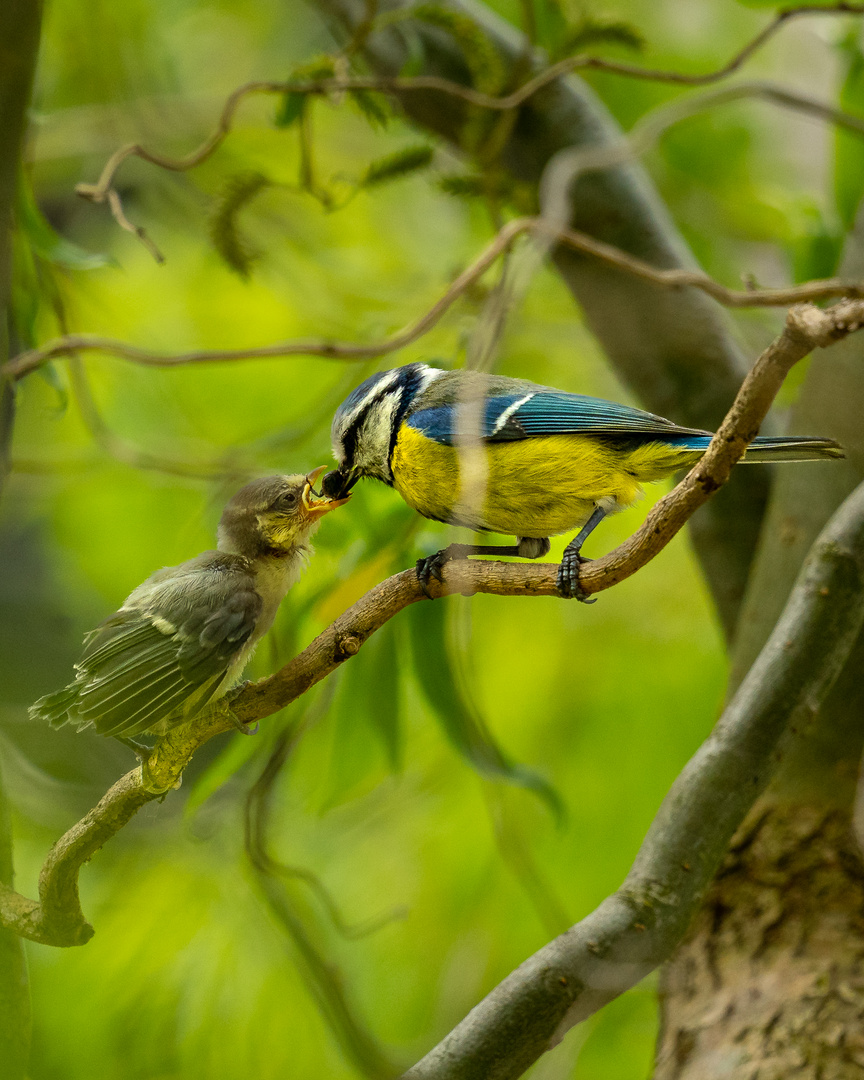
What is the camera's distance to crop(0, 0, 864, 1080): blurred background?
1059mm

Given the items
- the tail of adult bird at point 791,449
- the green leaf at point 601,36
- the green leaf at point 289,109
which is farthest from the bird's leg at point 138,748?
the green leaf at point 601,36

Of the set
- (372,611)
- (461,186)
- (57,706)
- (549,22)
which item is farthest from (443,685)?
(549,22)

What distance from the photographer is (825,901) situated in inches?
50.3

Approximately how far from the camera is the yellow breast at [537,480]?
90 cm

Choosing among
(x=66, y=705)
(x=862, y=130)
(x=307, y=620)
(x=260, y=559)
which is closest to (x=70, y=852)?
(x=66, y=705)

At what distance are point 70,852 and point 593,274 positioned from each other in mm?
1235

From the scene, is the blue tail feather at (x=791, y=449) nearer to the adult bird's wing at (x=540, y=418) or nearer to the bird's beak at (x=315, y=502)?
the adult bird's wing at (x=540, y=418)

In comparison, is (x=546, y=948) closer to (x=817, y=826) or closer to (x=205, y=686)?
(x=205, y=686)

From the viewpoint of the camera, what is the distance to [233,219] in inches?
42.9

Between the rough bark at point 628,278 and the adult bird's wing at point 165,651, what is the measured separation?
0.94 meters

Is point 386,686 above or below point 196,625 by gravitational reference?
below

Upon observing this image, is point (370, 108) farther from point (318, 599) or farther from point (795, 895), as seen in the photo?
point (795, 895)

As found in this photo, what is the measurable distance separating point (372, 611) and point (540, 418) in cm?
30

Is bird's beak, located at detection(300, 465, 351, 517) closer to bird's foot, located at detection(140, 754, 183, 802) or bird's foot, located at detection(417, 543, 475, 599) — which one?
bird's foot, located at detection(417, 543, 475, 599)
